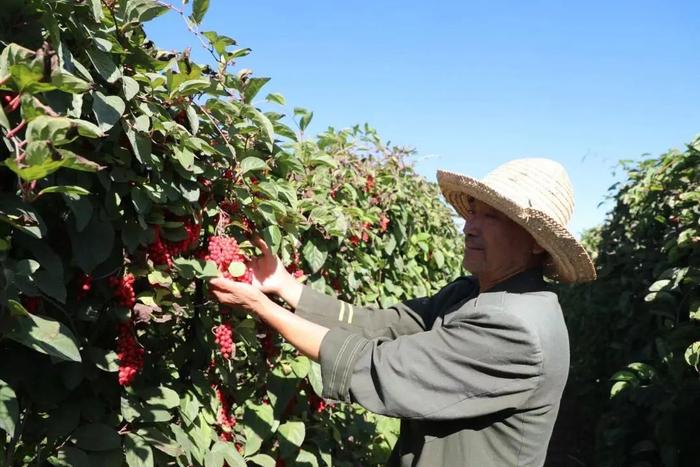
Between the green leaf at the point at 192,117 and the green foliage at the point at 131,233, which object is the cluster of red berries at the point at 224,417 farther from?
the green leaf at the point at 192,117

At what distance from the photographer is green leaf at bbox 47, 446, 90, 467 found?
52.1 inches

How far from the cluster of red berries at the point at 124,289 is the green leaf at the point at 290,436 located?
91 cm

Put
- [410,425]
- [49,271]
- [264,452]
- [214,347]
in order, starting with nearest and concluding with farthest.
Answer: [49,271] → [214,347] → [410,425] → [264,452]

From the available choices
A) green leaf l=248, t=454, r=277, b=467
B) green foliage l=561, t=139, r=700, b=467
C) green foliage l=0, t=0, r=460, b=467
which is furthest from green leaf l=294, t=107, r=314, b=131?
green foliage l=561, t=139, r=700, b=467

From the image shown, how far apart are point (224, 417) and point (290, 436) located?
365 mm

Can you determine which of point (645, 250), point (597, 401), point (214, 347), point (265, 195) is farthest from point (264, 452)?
point (597, 401)

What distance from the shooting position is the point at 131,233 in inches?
54.6

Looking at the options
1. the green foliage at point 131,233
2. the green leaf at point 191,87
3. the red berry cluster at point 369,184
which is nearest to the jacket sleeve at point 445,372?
the green foliage at point 131,233

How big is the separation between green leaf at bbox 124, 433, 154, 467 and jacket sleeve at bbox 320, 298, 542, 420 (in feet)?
1.69

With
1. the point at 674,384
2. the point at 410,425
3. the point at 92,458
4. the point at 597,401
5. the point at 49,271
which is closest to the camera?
the point at 49,271

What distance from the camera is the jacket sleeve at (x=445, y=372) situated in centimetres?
173

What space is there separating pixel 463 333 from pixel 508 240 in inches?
17.5

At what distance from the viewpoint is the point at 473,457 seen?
1.79m

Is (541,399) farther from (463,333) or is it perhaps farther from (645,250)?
(645,250)
